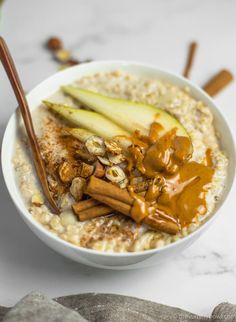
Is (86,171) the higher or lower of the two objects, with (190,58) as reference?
lower

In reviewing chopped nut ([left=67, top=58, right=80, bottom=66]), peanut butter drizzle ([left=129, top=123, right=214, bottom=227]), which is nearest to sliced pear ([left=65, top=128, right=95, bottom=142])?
peanut butter drizzle ([left=129, top=123, right=214, bottom=227])

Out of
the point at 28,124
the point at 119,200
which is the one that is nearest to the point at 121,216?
the point at 119,200

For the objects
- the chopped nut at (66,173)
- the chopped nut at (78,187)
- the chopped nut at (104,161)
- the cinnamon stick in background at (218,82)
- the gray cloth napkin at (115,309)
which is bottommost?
the gray cloth napkin at (115,309)

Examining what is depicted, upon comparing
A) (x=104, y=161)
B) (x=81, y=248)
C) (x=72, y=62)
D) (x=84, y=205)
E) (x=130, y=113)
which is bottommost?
(x=81, y=248)

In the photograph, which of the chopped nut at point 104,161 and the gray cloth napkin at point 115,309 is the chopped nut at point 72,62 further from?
the gray cloth napkin at point 115,309

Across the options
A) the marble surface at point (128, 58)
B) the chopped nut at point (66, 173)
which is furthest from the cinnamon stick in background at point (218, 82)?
the chopped nut at point (66, 173)

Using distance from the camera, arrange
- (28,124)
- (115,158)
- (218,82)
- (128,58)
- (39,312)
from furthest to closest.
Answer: (128,58)
(218,82)
(28,124)
(115,158)
(39,312)

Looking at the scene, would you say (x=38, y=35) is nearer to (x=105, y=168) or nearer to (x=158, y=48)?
(x=158, y=48)

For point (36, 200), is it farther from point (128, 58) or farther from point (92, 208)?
point (128, 58)
